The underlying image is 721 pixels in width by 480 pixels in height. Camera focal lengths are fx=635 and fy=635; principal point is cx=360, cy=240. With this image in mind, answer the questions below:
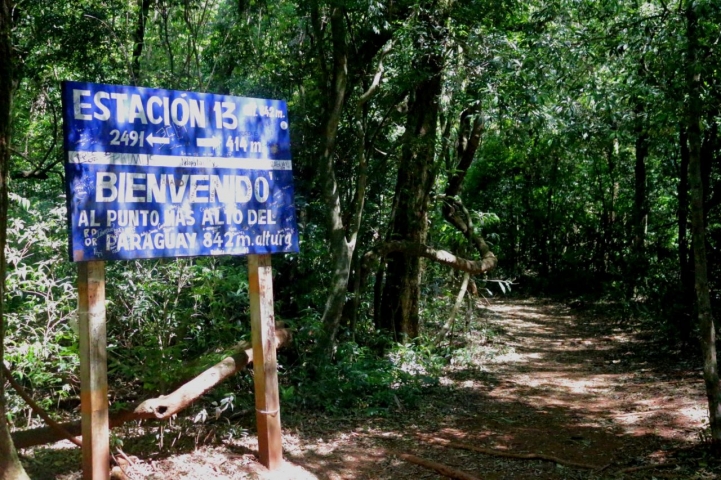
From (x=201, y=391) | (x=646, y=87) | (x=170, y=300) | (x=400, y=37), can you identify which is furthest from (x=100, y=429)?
(x=400, y=37)

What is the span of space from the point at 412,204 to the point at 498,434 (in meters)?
4.40

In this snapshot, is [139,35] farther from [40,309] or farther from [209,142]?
[209,142]

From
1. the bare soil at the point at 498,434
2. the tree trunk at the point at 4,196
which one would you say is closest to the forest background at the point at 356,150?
the bare soil at the point at 498,434

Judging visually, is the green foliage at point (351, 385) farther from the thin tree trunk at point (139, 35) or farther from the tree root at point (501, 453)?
the thin tree trunk at point (139, 35)

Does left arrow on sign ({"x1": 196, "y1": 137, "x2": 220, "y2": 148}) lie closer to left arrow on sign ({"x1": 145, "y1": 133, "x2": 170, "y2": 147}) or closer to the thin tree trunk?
left arrow on sign ({"x1": 145, "y1": 133, "x2": 170, "y2": 147})

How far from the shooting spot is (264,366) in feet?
18.2

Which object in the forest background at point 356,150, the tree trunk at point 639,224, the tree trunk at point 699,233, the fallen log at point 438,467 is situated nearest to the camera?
the fallen log at point 438,467

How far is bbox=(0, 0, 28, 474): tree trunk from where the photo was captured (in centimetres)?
363

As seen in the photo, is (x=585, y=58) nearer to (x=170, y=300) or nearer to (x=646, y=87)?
(x=646, y=87)

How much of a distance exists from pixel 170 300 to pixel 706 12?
5.87m

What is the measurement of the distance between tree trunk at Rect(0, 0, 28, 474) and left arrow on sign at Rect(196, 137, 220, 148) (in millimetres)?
1479

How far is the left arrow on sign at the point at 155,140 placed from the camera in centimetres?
476

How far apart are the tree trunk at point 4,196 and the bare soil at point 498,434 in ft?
5.30

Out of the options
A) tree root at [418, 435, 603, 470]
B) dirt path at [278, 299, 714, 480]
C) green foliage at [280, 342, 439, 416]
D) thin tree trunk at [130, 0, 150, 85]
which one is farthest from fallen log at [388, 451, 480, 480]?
thin tree trunk at [130, 0, 150, 85]
